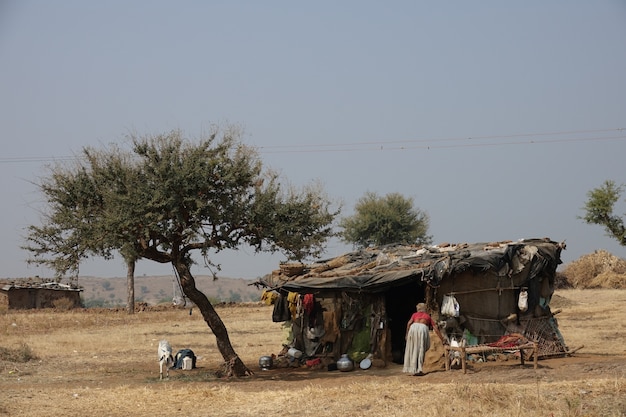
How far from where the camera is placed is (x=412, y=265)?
70.3ft

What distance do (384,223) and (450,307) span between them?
44.9 metres

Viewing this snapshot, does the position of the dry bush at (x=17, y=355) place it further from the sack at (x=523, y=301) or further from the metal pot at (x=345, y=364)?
the sack at (x=523, y=301)

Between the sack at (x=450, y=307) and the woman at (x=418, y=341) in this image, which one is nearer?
the woman at (x=418, y=341)

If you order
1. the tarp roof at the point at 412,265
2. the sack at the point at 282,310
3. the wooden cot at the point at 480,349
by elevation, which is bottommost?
the wooden cot at the point at 480,349

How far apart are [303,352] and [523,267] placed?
22.2ft

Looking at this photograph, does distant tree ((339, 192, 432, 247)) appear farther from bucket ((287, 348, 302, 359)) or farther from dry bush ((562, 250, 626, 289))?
bucket ((287, 348, 302, 359))

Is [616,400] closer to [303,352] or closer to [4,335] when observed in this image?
[303,352]

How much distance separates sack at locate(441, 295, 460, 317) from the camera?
2070 centimetres

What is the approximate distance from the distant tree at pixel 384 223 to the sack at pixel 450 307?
143 feet

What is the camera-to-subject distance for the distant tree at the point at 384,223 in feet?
214

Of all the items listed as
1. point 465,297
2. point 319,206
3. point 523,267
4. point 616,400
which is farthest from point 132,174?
point 616,400

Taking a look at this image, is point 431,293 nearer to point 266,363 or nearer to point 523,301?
point 523,301

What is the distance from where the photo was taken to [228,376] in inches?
840

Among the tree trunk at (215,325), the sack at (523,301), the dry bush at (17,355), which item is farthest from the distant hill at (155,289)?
the sack at (523,301)
